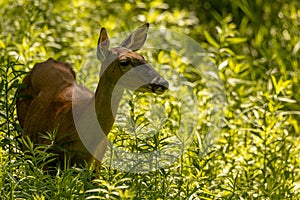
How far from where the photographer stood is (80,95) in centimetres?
538

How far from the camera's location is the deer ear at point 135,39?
17.4ft

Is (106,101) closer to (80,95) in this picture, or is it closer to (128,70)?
(128,70)

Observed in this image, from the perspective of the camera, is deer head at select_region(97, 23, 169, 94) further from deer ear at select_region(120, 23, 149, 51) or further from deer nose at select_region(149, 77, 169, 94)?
deer ear at select_region(120, 23, 149, 51)

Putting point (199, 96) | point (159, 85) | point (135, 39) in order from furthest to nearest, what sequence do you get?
point (199, 96) < point (135, 39) < point (159, 85)

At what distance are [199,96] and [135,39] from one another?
176 centimetres

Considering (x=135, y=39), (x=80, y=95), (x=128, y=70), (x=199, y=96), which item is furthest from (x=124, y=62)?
(x=199, y=96)

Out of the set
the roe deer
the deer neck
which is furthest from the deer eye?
the deer neck

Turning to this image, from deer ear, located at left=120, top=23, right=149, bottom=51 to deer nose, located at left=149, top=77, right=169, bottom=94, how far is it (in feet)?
1.71

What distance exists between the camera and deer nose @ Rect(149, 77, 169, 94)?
4.80 metres

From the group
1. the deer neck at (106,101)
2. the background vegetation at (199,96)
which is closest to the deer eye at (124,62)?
the deer neck at (106,101)

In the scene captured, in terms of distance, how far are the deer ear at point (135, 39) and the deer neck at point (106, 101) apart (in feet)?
1.10

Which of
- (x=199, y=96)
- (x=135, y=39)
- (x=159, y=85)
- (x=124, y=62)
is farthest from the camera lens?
(x=199, y=96)

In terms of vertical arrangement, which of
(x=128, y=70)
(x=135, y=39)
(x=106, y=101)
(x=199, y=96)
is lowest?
(x=199, y=96)

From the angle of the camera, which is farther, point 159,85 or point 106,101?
point 106,101
